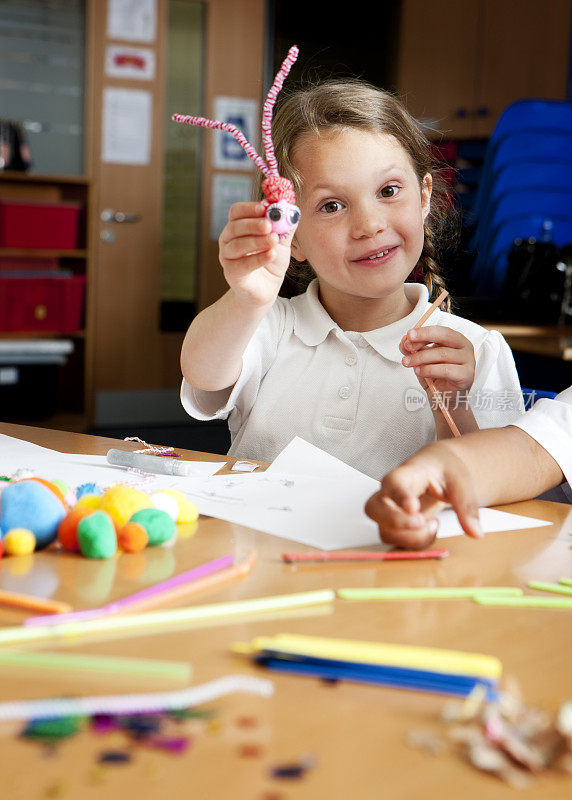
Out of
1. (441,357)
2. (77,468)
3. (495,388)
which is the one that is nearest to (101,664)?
(77,468)

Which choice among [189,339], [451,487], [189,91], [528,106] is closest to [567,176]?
[528,106]

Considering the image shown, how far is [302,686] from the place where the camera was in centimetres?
42

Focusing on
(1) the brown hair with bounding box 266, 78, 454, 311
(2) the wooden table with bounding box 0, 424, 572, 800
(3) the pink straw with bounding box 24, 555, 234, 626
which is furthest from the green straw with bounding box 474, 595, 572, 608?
(1) the brown hair with bounding box 266, 78, 454, 311

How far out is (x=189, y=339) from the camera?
114 centimetres

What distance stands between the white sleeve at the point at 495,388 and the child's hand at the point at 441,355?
113 mm

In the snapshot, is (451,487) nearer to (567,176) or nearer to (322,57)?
(567,176)

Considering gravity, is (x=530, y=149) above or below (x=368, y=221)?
above

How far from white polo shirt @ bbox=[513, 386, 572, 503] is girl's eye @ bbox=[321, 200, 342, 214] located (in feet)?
1.48

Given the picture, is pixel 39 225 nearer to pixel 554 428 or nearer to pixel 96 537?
pixel 554 428

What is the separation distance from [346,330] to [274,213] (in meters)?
0.48

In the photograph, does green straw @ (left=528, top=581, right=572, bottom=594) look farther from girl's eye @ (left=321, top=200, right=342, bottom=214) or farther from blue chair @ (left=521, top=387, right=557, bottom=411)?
girl's eye @ (left=321, top=200, right=342, bottom=214)

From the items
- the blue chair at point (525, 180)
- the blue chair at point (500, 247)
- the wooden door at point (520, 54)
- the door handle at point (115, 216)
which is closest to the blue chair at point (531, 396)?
the blue chair at point (500, 247)

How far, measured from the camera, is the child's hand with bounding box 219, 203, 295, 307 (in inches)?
35.2

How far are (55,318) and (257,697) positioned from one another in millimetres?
3694
